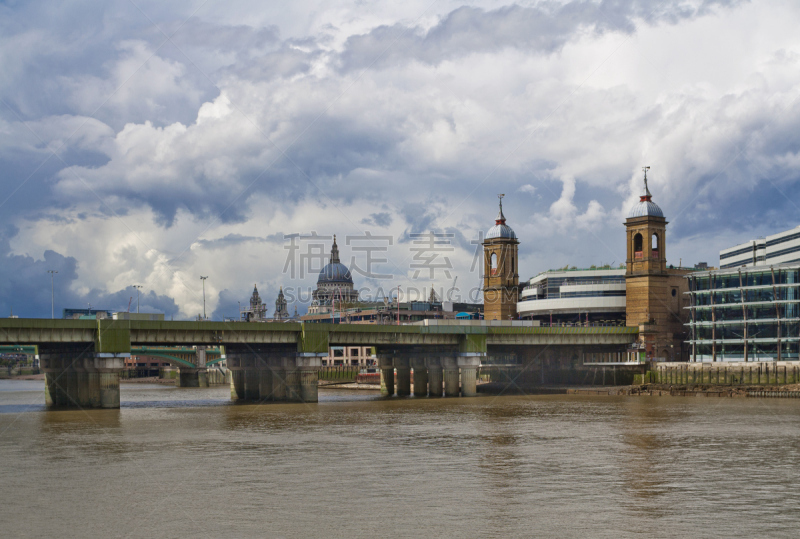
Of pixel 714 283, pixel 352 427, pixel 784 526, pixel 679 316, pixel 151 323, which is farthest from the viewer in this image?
pixel 679 316

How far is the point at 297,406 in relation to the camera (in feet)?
373

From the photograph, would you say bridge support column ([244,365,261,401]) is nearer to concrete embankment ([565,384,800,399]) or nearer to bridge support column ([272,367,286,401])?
bridge support column ([272,367,286,401])

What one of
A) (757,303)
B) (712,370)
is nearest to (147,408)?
(712,370)

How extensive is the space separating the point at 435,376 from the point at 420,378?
4.17 meters

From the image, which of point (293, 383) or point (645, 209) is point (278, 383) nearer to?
point (293, 383)

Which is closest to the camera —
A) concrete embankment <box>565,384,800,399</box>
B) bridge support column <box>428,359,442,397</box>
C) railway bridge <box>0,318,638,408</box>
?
railway bridge <box>0,318,638,408</box>

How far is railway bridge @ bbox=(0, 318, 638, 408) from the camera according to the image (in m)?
107

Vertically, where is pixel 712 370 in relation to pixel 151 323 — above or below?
below

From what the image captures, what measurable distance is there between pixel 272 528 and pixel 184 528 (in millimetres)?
3422

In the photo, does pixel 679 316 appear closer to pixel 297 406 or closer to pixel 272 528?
pixel 297 406

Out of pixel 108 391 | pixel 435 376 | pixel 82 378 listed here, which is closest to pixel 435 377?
pixel 435 376

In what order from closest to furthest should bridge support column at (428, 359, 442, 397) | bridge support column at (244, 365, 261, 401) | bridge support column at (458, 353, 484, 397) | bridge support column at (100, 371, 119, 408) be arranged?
bridge support column at (100, 371, 119, 408) < bridge support column at (244, 365, 261, 401) < bridge support column at (458, 353, 484, 397) < bridge support column at (428, 359, 442, 397)

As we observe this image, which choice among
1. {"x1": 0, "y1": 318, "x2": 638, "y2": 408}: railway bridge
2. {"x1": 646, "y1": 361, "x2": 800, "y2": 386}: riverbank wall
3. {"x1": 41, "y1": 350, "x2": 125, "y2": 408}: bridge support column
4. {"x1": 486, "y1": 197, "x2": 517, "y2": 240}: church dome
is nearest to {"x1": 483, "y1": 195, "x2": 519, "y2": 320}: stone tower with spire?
{"x1": 486, "y1": 197, "x2": 517, "y2": 240}: church dome

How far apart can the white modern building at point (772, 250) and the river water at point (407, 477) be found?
8590 centimetres
